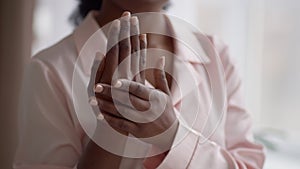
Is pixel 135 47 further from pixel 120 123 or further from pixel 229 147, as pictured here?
pixel 229 147

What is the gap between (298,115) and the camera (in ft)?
4.30

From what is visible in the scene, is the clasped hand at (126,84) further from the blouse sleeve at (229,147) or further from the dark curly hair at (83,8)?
the dark curly hair at (83,8)

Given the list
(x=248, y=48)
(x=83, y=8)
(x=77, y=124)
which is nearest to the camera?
(x=77, y=124)

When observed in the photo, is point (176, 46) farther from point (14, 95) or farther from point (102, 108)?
point (14, 95)

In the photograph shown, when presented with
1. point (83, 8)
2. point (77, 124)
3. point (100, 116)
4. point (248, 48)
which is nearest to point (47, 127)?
point (77, 124)

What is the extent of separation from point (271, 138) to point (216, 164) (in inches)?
24.5

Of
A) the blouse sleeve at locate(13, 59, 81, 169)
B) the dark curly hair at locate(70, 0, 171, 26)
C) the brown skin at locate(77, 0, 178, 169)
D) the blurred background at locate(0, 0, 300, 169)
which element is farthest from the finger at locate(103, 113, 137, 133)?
the blurred background at locate(0, 0, 300, 169)

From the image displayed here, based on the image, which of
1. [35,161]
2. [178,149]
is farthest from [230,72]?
[35,161]

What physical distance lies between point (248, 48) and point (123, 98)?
823 millimetres

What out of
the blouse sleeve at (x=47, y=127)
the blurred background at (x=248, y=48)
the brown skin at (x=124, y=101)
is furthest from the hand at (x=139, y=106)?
the blurred background at (x=248, y=48)

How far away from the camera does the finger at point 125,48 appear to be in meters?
0.64

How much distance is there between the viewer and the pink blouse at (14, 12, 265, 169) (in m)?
0.76

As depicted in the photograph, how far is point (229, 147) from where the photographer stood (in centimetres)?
89

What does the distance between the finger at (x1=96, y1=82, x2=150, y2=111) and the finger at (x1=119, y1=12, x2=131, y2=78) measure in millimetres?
23
